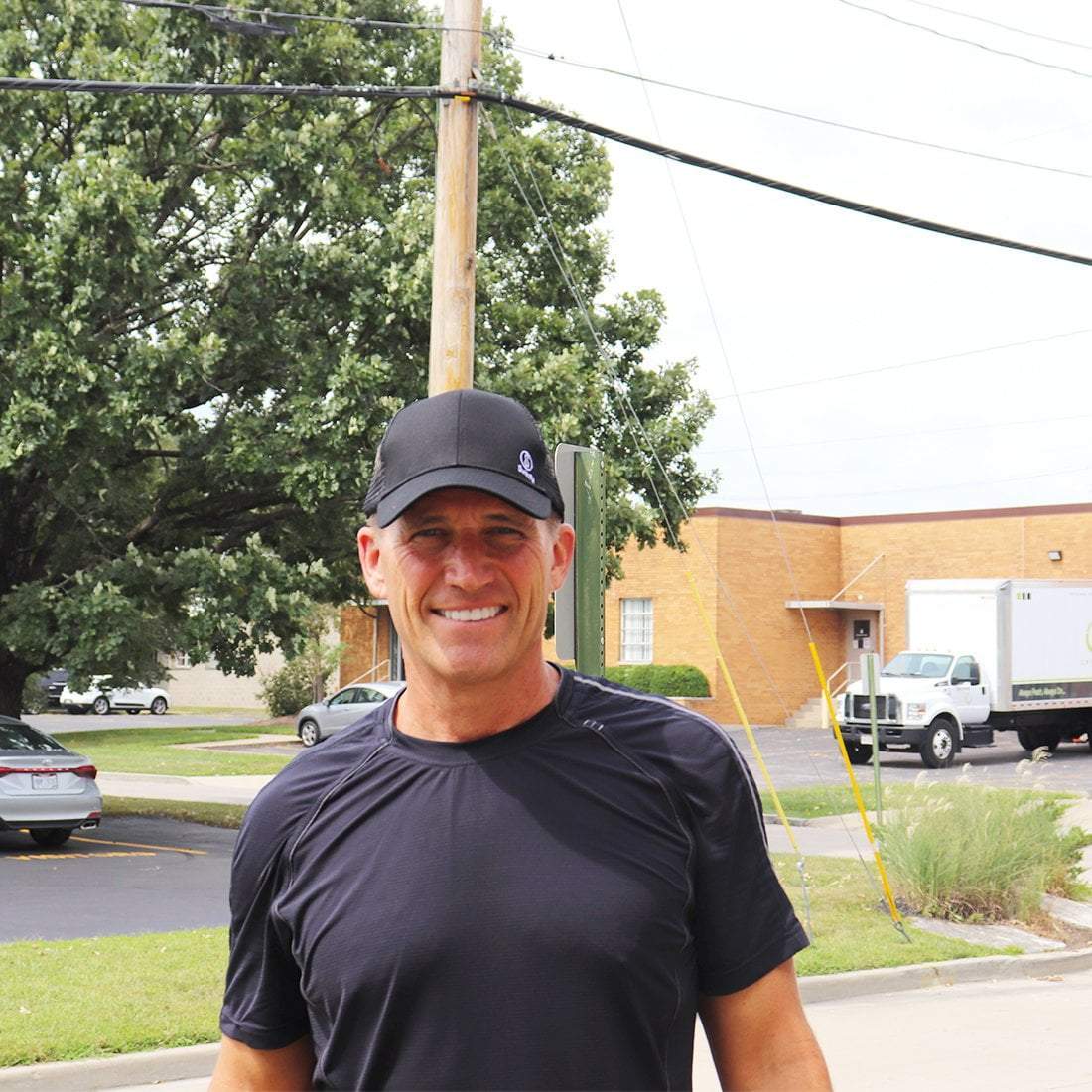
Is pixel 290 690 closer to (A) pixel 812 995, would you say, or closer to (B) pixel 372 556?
(A) pixel 812 995

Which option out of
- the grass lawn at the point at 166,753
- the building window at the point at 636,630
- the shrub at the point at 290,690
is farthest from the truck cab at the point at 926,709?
the shrub at the point at 290,690

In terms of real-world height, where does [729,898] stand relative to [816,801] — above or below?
above

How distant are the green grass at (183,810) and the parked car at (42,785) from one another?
268cm

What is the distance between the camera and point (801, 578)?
4044cm

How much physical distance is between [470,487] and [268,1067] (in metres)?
Result: 0.93

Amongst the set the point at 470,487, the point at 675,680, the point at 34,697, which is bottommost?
the point at 34,697

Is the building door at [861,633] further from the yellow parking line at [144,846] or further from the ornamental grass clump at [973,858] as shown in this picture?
the ornamental grass clump at [973,858]

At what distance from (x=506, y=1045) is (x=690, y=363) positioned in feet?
60.2

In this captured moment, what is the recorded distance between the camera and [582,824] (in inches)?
88.3

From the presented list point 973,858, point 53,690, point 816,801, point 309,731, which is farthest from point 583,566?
point 53,690

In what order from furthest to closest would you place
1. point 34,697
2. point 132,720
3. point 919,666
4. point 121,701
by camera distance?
point 121,701
point 34,697
point 132,720
point 919,666

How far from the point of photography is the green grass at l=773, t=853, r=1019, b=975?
11.0 meters

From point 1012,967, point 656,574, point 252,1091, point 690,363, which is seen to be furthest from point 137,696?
point 252,1091

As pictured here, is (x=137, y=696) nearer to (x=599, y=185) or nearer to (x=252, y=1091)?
(x=599, y=185)
